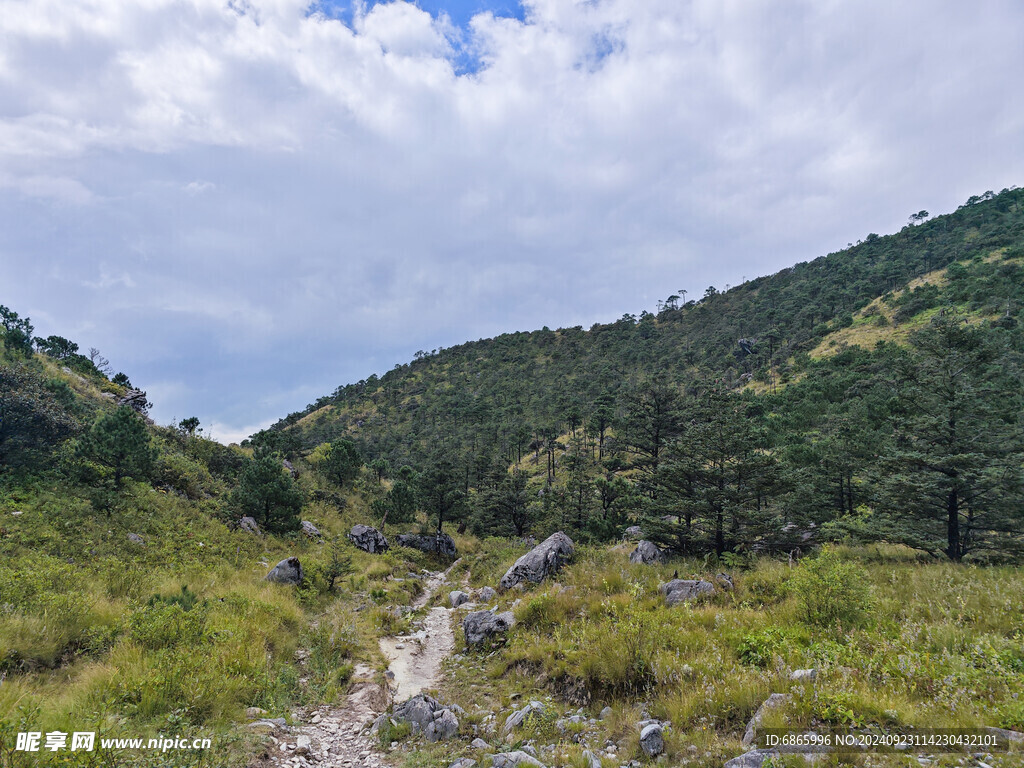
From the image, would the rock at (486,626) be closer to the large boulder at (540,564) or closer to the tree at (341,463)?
the large boulder at (540,564)

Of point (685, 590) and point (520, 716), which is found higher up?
point (685, 590)

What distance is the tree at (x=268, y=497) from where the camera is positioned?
73.0 feet

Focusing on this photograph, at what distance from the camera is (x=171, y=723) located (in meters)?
5.48

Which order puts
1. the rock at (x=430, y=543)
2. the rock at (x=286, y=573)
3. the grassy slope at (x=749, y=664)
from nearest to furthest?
the grassy slope at (x=749, y=664)
the rock at (x=286, y=573)
the rock at (x=430, y=543)

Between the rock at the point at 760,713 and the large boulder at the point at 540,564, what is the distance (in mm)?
11007

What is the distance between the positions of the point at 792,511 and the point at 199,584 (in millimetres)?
33460

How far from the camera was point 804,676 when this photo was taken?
18.1ft

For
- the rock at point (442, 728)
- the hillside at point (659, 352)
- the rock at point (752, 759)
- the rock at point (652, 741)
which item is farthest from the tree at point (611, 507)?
the hillside at point (659, 352)

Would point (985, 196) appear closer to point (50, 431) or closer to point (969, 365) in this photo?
point (969, 365)

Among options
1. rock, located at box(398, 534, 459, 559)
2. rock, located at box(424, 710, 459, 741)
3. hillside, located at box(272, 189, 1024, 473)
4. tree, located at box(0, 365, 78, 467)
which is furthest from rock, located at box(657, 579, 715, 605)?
hillside, located at box(272, 189, 1024, 473)

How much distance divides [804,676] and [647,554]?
11.4m

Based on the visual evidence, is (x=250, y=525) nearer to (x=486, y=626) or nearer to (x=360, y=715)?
(x=486, y=626)

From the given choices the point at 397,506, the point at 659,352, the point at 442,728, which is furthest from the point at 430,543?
the point at 659,352

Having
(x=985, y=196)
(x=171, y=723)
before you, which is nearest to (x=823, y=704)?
(x=171, y=723)
